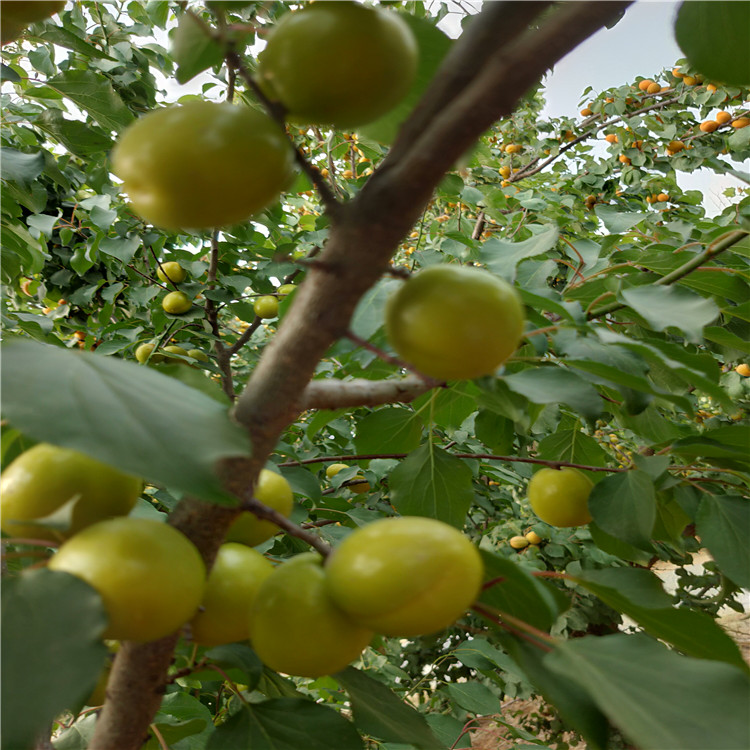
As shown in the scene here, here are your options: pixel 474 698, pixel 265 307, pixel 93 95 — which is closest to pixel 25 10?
pixel 93 95

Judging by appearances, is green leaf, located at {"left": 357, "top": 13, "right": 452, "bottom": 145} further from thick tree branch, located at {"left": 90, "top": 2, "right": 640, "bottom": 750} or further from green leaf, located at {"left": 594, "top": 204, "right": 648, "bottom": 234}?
green leaf, located at {"left": 594, "top": 204, "right": 648, "bottom": 234}

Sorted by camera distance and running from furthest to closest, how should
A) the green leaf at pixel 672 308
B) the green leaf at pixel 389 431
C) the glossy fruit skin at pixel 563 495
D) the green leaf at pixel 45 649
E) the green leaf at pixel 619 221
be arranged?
the green leaf at pixel 619 221
the green leaf at pixel 389 431
the glossy fruit skin at pixel 563 495
the green leaf at pixel 672 308
the green leaf at pixel 45 649

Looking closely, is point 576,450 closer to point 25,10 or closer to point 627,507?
point 627,507

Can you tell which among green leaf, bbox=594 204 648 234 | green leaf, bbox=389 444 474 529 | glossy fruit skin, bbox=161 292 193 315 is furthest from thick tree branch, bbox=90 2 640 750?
glossy fruit skin, bbox=161 292 193 315

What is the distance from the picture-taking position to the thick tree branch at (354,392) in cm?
45

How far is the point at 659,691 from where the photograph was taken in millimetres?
369

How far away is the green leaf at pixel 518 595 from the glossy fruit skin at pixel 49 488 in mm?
256

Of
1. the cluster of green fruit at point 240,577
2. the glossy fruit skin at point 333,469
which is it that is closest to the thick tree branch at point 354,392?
the cluster of green fruit at point 240,577

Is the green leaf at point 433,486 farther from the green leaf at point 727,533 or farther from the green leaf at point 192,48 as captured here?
the green leaf at point 192,48

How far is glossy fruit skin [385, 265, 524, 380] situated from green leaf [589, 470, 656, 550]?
0.29 m

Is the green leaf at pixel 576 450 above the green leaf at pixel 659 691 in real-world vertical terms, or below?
above

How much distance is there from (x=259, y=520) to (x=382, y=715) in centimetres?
18

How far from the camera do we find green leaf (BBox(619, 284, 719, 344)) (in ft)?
1.77

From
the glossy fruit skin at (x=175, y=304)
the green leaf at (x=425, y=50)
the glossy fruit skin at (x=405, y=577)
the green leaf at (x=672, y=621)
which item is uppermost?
the green leaf at (x=425, y=50)
